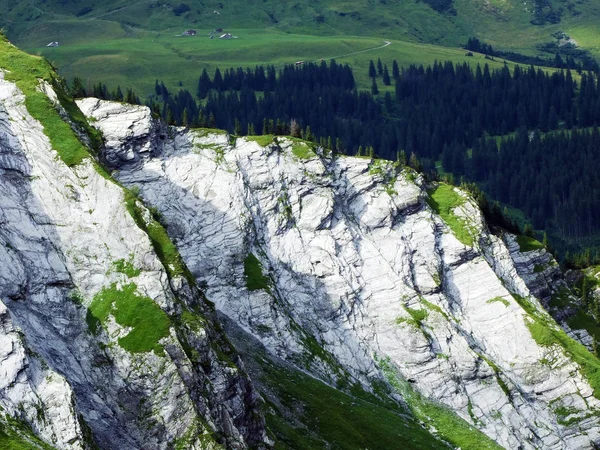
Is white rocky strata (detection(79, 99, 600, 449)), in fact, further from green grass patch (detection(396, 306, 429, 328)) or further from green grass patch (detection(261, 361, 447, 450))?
green grass patch (detection(261, 361, 447, 450))

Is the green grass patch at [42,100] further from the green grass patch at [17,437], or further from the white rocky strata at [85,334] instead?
the green grass patch at [17,437]

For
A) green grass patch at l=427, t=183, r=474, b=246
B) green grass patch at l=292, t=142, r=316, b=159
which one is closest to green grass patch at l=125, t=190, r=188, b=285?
green grass patch at l=292, t=142, r=316, b=159

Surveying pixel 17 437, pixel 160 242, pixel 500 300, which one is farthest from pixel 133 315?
pixel 500 300

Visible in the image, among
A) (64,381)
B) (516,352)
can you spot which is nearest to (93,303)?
(64,381)

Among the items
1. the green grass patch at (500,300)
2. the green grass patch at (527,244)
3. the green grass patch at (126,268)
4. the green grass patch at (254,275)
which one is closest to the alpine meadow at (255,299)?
the green grass patch at (126,268)

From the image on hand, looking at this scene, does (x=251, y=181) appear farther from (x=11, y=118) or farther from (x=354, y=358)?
(x=11, y=118)
